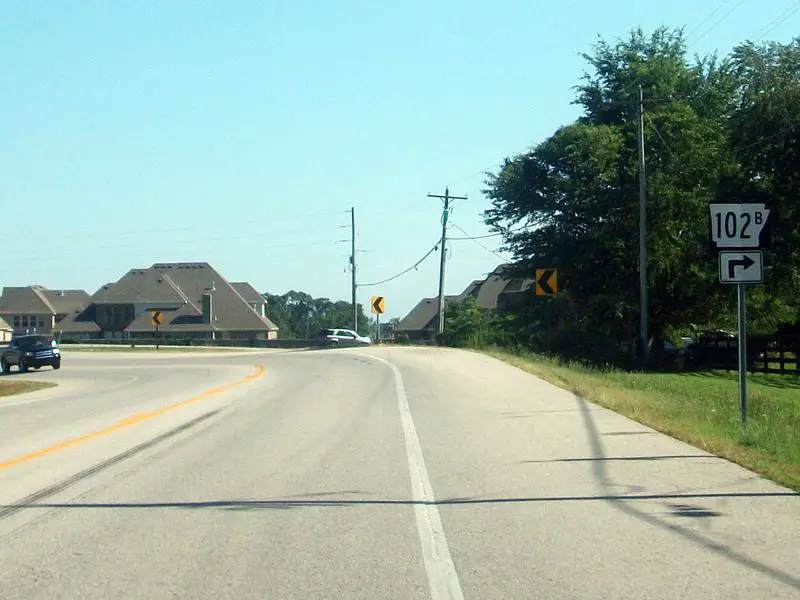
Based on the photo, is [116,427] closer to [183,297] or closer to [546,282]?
[546,282]

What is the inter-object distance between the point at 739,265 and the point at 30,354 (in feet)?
119

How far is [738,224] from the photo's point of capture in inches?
563

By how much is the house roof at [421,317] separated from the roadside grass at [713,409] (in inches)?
2736

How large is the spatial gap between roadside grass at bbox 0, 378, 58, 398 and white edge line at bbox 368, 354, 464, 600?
19830 mm

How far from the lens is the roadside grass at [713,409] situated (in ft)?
39.9

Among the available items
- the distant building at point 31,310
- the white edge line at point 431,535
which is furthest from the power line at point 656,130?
the distant building at point 31,310

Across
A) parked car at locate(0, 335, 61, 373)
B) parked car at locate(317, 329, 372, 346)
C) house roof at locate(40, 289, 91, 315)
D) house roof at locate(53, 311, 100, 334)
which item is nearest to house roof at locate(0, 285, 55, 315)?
house roof at locate(40, 289, 91, 315)

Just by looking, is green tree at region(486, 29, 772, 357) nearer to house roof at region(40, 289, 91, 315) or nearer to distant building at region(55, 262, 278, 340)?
distant building at region(55, 262, 278, 340)

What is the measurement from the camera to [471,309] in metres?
69.6

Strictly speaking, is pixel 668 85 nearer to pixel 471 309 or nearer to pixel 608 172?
pixel 608 172

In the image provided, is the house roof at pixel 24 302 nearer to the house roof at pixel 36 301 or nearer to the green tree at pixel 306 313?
the house roof at pixel 36 301

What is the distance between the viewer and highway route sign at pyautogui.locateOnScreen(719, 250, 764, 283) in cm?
1420

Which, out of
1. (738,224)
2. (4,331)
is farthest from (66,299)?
(738,224)

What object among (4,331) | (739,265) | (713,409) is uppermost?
(739,265)
